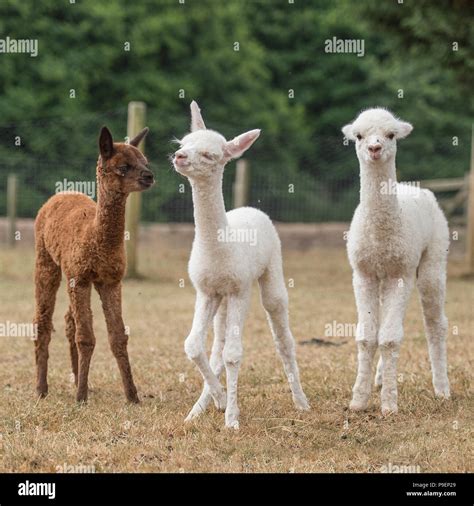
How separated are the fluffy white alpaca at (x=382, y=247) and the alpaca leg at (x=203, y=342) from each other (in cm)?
95

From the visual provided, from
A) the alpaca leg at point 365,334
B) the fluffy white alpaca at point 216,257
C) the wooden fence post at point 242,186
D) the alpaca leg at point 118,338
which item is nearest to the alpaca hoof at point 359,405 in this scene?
the alpaca leg at point 365,334

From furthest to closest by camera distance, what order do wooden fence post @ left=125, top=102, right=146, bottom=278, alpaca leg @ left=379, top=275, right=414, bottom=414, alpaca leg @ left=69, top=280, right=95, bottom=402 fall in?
wooden fence post @ left=125, top=102, right=146, bottom=278 → alpaca leg @ left=69, top=280, right=95, bottom=402 → alpaca leg @ left=379, top=275, right=414, bottom=414

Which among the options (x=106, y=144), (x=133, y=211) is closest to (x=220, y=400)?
(x=106, y=144)

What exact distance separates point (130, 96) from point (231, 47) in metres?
3.60

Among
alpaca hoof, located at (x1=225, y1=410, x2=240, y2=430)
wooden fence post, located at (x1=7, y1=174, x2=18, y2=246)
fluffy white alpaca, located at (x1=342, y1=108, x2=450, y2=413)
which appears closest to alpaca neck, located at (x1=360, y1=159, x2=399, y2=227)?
fluffy white alpaca, located at (x1=342, y1=108, x2=450, y2=413)

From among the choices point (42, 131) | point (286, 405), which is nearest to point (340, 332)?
point (286, 405)

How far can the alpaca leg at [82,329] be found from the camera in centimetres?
687

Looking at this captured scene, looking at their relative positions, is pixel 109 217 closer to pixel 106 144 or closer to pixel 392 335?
pixel 106 144

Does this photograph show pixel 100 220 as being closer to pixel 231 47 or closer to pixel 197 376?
pixel 197 376

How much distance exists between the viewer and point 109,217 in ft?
22.2

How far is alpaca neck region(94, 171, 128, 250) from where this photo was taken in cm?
672

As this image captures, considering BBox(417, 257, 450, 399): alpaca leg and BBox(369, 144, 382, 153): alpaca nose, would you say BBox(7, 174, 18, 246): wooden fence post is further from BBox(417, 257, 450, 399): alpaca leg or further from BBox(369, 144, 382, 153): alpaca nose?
BBox(369, 144, 382, 153): alpaca nose

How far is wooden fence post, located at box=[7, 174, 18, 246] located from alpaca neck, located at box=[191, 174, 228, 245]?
13.1 meters

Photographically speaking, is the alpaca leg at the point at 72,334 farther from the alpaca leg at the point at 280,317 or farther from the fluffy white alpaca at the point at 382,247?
the fluffy white alpaca at the point at 382,247
